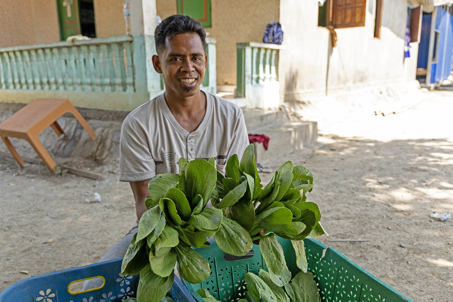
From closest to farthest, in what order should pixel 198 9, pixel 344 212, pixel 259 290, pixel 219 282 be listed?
pixel 259 290 → pixel 219 282 → pixel 344 212 → pixel 198 9

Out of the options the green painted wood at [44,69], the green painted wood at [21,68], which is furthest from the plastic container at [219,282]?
the green painted wood at [21,68]

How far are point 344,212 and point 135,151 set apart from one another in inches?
90.6

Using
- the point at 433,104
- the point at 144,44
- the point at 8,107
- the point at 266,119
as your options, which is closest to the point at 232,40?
the point at 266,119

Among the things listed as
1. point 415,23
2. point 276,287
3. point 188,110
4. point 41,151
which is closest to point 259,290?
point 276,287

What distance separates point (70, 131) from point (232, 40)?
3489mm

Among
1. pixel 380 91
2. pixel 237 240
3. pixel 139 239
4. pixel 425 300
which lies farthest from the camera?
pixel 380 91

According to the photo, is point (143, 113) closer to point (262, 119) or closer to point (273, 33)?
point (262, 119)

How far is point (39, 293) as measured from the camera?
4.50ft

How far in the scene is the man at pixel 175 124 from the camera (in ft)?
5.69

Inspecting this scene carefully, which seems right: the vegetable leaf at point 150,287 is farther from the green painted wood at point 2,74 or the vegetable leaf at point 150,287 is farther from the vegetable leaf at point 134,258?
the green painted wood at point 2,74

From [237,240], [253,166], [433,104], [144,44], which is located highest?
[144,44]

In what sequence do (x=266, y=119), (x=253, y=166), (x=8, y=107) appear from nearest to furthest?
(x=253, y=166) → (x=266, y=119) → (x=8, y=107)

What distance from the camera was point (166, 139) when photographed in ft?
6.23

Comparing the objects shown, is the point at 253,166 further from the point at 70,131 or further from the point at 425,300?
the point at 70,131
